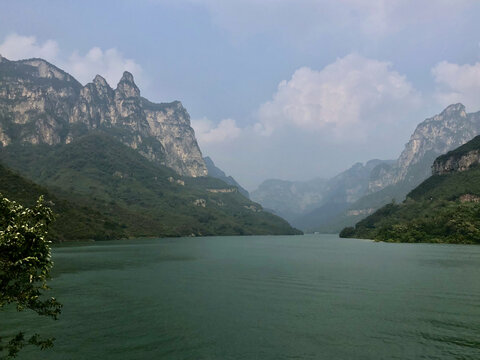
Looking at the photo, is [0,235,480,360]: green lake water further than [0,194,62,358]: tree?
Yes

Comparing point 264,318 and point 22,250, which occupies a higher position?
point 22,250

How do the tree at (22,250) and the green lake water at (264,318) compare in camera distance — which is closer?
the tree at (22,250)

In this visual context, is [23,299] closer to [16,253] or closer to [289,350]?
[16,253]

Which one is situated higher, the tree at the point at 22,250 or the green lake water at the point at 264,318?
the tree at the point at 22,250

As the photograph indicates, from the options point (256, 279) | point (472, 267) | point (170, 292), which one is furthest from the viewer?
point (472, 267)

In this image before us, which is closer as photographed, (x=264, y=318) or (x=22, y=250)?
(x=22, y=250)

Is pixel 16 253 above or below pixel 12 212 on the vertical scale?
below

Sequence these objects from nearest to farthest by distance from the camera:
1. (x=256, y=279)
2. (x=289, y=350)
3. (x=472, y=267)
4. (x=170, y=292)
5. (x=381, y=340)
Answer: (x=289, y=350)
(x=381, y=340)
(x=170, y=292)
(x=256, y=279)
(x=472, y=267)

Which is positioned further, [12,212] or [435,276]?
[435,276]

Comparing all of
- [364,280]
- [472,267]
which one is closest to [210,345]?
[364,280]

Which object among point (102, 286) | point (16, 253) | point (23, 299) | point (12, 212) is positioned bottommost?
point (102, 286)

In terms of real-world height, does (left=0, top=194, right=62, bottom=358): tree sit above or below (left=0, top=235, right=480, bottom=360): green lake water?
above
